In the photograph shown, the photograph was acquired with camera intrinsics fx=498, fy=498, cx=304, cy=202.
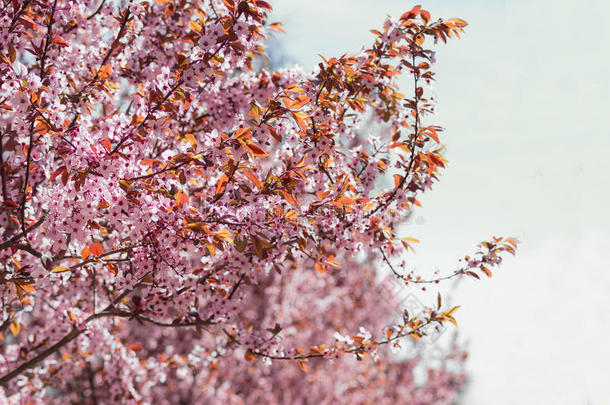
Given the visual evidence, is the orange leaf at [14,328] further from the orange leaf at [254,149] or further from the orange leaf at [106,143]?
the orange leaf at [254,149]

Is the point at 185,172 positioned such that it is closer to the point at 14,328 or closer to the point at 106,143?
the point at 106,143

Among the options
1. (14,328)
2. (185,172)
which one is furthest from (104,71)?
(14,328)

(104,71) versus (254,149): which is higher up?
(104,71)

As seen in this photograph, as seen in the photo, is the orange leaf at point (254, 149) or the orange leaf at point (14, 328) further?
the orange leaf at point (14, 328)

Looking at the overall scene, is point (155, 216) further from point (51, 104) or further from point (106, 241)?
point (106, 241)

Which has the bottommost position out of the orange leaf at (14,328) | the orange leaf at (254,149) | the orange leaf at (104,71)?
the orange leaf at (14,328)

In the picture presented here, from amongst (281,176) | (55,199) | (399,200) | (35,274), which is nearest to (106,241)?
(35,274)

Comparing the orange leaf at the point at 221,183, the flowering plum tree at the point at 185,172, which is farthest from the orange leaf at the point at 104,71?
the orange leaf at the point at 221,183

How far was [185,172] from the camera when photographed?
2.67 m

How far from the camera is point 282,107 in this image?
2.72m

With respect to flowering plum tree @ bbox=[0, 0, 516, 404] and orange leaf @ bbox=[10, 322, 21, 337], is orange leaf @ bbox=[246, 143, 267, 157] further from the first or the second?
orange leaf @ bbox=[10, 322, 21, 337]

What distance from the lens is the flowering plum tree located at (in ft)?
8.36

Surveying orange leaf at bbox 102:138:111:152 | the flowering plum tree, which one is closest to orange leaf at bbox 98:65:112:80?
the flowering plum tree

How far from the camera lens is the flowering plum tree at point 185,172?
8.36ft
